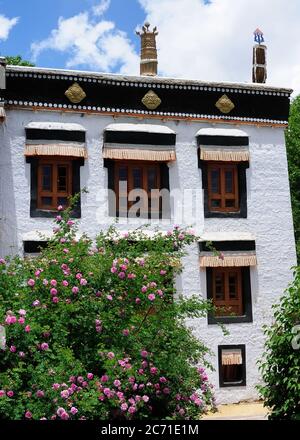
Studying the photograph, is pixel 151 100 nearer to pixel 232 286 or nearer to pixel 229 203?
pixel 229 203

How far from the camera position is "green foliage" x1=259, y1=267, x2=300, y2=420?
7.04m

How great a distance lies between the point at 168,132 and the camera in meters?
13.4

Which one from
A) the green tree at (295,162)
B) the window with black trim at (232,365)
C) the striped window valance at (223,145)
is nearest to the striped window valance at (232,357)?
the window with black trim at (232,365)

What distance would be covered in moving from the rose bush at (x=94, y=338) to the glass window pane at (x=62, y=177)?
4959 mm

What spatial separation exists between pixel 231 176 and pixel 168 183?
1.64 m

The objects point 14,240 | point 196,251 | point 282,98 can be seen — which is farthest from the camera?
point 282,98

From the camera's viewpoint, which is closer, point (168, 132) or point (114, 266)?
point (114, 266)

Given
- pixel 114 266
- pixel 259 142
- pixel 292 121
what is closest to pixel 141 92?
pixel 259 142

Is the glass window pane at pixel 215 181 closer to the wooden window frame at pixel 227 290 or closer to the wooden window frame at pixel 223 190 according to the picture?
the wooden window frame at pixel 223 190

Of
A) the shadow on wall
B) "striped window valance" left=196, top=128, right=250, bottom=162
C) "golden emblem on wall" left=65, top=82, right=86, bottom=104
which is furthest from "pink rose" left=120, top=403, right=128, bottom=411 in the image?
"golden emblem on wall" left=65, top=82, right=86, bottom=104

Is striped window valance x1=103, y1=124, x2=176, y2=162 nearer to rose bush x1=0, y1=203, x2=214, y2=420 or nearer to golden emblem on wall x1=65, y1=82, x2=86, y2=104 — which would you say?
golden emblem on wall x1=65, y1=82, x2=86, y2=104

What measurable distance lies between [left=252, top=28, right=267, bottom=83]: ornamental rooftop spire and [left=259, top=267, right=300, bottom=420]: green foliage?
8758mm

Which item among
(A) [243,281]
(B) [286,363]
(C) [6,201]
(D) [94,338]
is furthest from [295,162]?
(D) [94,338]

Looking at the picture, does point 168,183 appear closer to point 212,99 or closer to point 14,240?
point 212,99
